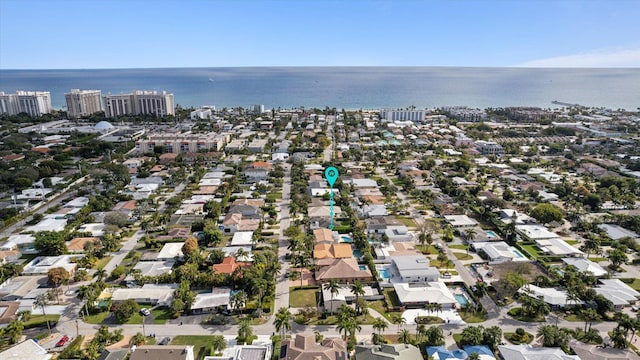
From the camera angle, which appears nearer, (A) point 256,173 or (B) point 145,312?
(B) point 145,312

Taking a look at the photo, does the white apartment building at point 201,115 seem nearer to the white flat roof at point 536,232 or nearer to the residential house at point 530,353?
the white flat roof at point 536,232

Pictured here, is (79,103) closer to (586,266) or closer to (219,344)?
(219,344)

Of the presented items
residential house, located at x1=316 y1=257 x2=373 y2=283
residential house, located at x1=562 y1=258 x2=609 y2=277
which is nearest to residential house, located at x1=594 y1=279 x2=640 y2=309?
residential house, located at x1=562 y1=258 x2=609 y2=277

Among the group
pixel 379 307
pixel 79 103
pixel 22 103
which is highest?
pixel 22 103

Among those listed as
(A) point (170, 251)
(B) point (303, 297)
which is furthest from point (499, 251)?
(A) point (170, 251)

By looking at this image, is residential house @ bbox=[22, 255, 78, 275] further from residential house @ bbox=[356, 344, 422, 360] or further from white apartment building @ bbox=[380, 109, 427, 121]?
white apartment building @ bbox=[380, 109, 427, 121]

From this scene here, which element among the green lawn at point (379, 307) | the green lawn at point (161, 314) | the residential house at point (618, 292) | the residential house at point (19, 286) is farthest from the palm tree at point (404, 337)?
the residential house at point (19, 286)

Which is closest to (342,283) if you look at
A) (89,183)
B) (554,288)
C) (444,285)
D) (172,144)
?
(444,285)
